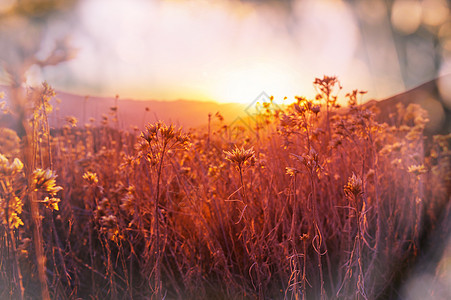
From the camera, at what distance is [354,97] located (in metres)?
2.24

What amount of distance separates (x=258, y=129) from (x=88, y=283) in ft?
5.07

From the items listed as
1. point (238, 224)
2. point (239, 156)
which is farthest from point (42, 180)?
point (238, 224)

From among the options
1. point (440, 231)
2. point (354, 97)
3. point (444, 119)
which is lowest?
point (440, 231)

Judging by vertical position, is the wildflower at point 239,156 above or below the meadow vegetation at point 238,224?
above

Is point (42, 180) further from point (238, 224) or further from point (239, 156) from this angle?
point (238, 224)

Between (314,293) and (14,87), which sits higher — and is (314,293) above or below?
below

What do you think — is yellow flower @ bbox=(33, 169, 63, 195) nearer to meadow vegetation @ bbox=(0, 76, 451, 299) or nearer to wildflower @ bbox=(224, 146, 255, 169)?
meadow vegetation @ bbox=(0, 76, 451, 299)

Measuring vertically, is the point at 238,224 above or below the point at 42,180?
below

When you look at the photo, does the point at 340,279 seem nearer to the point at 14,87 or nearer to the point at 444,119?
the point at 14,87

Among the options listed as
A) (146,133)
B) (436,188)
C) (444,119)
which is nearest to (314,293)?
(146,133)

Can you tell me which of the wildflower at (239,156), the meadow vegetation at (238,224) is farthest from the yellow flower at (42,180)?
the wildflower at (239,156)

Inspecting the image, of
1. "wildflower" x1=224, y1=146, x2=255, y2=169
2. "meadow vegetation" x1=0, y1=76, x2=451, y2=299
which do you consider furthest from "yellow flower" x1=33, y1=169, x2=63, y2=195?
"wildflower" x1=224, y1=146, x2=255, y2=169

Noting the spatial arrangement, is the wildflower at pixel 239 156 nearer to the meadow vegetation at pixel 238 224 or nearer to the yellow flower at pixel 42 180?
the meadow vegetation at pixel 238 224

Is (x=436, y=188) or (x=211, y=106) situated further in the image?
(x=436, y=188)
